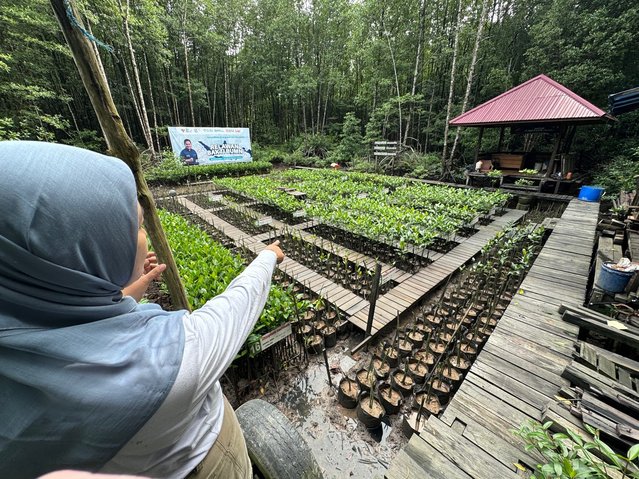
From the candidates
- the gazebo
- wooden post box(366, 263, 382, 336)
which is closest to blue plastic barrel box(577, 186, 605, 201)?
the gazebo

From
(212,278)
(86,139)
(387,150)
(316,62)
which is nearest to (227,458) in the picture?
(212,278)

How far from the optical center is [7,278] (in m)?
0.53

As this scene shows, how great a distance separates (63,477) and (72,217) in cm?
50

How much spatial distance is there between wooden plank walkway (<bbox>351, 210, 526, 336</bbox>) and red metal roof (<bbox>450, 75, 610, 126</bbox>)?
20.4 feet

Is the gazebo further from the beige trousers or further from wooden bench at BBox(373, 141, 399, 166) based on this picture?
the beige trousers

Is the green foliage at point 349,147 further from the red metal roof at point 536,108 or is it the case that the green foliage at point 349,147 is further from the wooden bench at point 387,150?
the red metal roof at point 536,108

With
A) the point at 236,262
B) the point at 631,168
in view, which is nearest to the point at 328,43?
the point at 631,168

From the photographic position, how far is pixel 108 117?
1.39m

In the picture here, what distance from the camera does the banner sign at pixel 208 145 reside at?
13651 millimetres

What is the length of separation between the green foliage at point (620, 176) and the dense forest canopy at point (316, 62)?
82.7 inches

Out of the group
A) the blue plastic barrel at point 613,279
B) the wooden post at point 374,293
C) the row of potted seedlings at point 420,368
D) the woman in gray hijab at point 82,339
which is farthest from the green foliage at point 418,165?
the woman in gray hijab at point 82,339

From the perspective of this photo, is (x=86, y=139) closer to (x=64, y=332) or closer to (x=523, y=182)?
(x=64, y=332)

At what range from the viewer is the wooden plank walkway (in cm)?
345

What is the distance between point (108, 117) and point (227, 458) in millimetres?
1764
